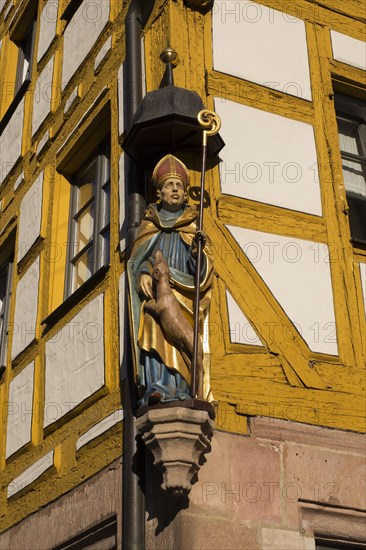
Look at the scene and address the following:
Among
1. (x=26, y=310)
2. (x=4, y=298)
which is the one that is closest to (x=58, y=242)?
(x=26, y=310)

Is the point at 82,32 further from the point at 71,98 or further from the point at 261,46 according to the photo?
the point at 261,46

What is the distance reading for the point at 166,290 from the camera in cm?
566

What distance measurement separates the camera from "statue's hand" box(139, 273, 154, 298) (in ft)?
19.0

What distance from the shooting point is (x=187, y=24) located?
7184 mm

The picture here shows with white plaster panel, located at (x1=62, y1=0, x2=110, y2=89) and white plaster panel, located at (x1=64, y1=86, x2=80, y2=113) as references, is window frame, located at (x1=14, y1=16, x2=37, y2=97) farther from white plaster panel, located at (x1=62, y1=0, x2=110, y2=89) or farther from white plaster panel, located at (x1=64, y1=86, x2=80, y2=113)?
white plaster panel, located at (x1=64, y1=86, x2=80, y2=113)

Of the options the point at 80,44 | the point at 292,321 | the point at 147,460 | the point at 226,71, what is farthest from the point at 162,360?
the point at 80,44

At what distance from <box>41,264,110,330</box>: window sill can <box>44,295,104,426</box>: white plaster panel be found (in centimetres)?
12

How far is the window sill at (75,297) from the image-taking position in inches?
275

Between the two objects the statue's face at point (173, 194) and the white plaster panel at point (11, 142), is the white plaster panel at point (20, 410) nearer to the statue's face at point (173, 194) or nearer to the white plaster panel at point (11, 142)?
the statue's face at point (173, 194)

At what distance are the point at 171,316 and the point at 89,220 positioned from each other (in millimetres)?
2620

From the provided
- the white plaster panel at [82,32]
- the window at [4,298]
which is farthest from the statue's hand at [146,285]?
the window at [4,298]

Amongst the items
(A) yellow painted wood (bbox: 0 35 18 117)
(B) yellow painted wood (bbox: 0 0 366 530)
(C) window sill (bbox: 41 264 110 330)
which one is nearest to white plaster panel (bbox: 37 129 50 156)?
(B) yellow painted wood (bbox: 0 0 366 530)

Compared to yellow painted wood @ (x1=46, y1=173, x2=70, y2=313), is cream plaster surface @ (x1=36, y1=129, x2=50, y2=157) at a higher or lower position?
higher

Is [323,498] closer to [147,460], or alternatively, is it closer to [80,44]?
[147,460]
